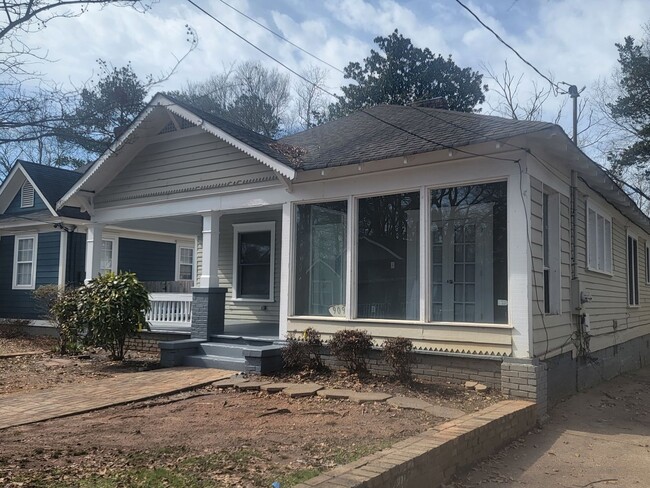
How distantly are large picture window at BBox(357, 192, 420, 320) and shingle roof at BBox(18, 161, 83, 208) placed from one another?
11.8 m

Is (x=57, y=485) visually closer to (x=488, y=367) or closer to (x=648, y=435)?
(x=488, y=367)

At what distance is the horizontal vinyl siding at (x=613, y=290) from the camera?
32.8 feet

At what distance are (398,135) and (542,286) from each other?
3484 mm

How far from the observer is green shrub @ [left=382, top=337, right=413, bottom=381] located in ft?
25.3

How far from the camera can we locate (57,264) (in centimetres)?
1698

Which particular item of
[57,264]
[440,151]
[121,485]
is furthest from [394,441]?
[57,264]

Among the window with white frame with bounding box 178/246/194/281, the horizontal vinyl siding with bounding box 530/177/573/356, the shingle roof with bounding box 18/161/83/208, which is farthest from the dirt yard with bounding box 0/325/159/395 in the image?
the window with white frame with bounding box 178/246/194/281

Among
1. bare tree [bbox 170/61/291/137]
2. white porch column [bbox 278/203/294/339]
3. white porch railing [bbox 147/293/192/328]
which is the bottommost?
white porch railing [bbox 147/293/192/328]

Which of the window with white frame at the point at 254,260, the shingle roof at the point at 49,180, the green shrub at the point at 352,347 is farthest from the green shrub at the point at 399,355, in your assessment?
the shingle roof at the point at 49,180

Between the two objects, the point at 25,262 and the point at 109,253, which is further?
the point at 109,253

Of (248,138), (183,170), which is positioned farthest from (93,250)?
(248,138)

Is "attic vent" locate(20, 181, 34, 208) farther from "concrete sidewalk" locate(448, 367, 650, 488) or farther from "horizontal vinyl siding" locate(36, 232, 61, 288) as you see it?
"concrete sidewalk" locate(448, 367, 650, 488)

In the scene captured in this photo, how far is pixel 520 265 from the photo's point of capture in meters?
7.49

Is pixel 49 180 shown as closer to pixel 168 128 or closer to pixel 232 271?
pixel 232 271
